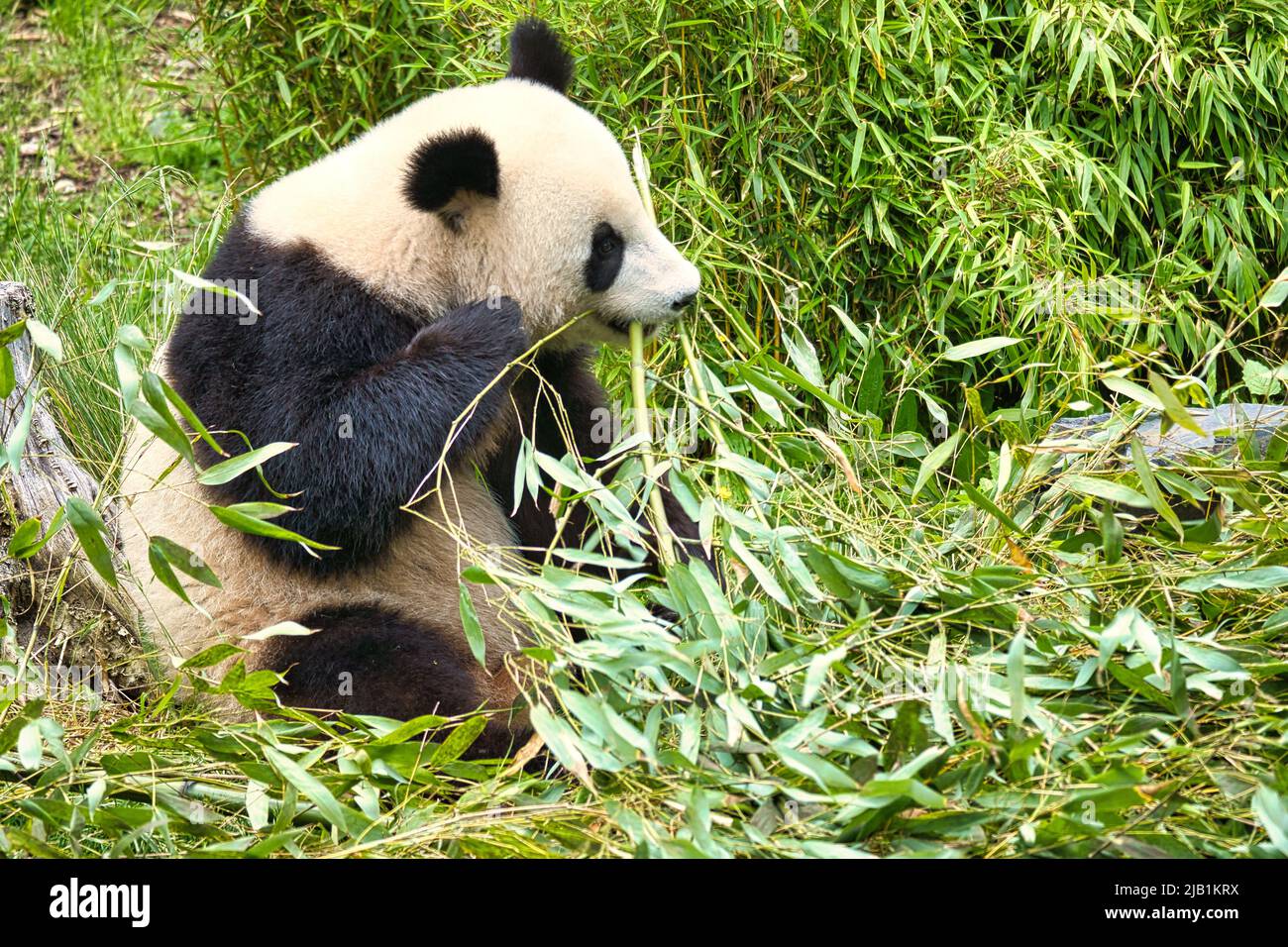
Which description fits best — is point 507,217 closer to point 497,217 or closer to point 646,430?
point 497,217

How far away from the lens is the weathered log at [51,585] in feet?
10.6

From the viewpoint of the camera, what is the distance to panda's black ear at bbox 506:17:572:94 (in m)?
3.56

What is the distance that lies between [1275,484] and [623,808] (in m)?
1.95

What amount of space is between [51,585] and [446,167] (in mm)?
1552

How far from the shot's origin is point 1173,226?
16.0ft

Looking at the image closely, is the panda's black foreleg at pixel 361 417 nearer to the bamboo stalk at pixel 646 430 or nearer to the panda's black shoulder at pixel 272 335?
the panda's black shoulder at pixel 272 335

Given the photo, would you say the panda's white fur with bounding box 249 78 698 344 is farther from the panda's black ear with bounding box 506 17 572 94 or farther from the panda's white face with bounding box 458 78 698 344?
the panda's black ear with bounding box 506 17 572 94

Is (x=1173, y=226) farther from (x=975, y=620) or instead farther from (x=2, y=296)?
(x=2, y=296)

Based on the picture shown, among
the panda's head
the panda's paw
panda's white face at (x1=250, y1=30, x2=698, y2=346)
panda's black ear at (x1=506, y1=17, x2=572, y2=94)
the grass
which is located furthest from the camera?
panda's black ear at (x1=506, y1=17, x2=572, y2=94)

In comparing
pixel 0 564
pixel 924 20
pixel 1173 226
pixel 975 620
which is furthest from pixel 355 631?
pixel 1173 226

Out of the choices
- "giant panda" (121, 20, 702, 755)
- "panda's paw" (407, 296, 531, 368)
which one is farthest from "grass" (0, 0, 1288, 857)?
"panda's paw" (407, 296, 531, 368)

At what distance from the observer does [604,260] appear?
11.1ft

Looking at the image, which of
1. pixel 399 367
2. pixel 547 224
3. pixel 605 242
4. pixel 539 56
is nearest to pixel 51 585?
pixel 399 367

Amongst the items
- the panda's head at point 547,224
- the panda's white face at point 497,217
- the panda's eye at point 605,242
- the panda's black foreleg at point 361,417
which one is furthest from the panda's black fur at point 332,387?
the panda's eye at point 605,242
